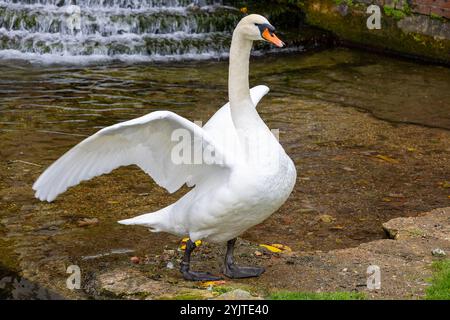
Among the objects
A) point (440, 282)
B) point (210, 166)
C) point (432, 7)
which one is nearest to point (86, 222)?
point (210, 166)

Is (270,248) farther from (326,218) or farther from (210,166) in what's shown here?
(210,166)

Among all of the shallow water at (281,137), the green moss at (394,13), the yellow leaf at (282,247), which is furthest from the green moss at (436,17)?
the yellow leaf at (282,247)

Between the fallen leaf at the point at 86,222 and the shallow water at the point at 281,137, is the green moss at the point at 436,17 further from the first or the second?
the fallen leaf at the point at 86,222

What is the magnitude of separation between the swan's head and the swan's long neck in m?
0.05

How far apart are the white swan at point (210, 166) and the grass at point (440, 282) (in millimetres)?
1043

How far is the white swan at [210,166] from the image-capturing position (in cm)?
478

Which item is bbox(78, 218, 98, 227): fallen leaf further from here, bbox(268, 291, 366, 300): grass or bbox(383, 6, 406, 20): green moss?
bbox(383, 6, 406, 20): green moss

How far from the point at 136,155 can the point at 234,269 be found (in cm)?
100

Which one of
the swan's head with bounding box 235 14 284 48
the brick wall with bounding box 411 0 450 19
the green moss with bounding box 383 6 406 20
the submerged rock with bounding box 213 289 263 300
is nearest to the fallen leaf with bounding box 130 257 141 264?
the submerged rock with bounding box 213 289 263 300

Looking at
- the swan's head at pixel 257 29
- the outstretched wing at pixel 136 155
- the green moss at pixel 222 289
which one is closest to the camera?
the outstretched wing at pixel 136 155

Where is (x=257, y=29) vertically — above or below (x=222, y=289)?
above

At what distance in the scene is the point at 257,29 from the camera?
5.04 meters

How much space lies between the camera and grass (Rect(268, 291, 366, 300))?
15.8 ft

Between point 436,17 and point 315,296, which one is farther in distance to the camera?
point 436,17
